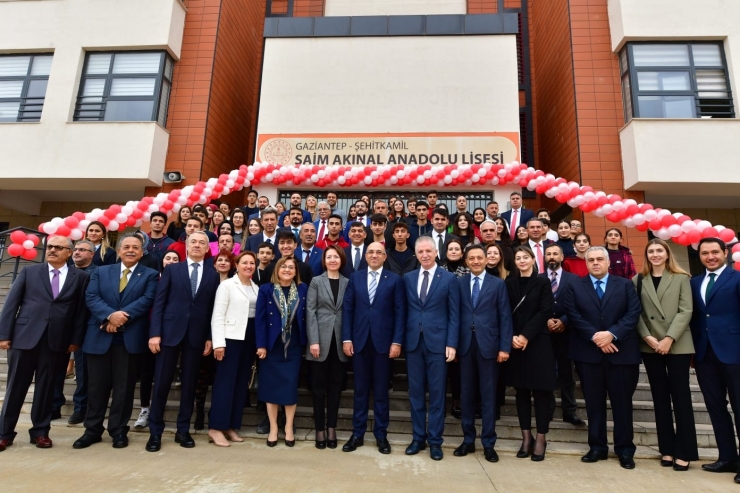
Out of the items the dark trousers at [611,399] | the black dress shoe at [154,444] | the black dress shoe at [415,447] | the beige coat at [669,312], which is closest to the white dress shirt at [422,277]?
the black dress shoe at [415,447]

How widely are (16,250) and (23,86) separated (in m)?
6.01

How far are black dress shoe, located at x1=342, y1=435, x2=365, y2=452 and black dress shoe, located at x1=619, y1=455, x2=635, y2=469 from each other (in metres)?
2.13

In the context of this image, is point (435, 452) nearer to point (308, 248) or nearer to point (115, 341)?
point (308, 248)

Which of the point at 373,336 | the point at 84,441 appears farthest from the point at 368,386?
the point at 84,441

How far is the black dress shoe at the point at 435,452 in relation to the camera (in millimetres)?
3592

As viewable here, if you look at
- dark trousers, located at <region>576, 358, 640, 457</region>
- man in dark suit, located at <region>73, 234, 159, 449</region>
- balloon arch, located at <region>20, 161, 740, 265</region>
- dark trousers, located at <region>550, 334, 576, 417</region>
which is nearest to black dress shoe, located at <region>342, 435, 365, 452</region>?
man in dark suit, located at <region>73, 234, 159, 449</region>

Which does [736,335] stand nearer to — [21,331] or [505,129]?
[21,331]

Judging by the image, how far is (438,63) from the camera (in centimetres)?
1033

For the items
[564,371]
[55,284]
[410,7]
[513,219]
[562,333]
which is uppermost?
[410,7]

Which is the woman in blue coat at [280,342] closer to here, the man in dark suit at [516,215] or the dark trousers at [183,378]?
the dark trousers at [183,378]

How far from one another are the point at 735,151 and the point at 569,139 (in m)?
2.98

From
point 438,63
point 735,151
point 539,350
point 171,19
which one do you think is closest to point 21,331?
point 539,350

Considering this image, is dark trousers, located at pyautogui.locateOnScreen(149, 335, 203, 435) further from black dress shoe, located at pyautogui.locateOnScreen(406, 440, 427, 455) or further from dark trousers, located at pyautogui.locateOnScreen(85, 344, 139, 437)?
black dress shoe, located at pyautogui.locateOnScreen(406, 440, 427, 455)

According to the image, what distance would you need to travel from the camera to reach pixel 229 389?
3967 mm
